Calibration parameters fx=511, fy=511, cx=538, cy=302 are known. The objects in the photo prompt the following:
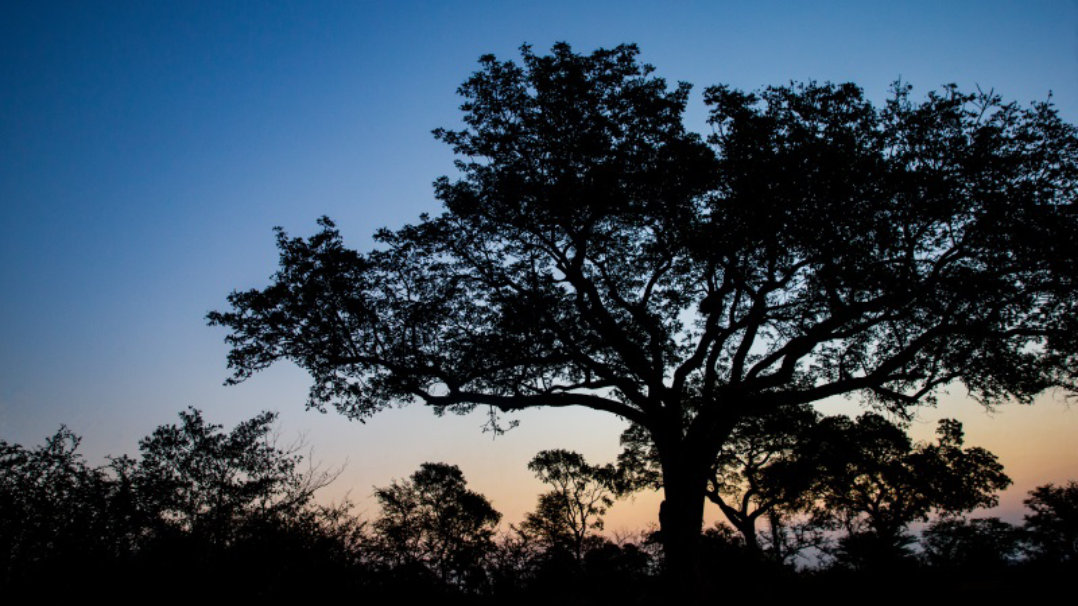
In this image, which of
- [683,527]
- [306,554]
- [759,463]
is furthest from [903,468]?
[306,554]

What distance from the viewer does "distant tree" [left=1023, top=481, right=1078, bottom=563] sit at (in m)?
30.5

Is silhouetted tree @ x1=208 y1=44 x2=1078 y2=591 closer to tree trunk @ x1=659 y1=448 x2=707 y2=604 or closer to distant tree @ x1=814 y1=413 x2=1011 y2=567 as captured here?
tree trunk @ x1=659 y1=448 x2=707 y2=604

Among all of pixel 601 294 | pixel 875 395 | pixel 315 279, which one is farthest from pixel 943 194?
pixel 315 279

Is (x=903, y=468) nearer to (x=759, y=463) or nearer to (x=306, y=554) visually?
(x=759, y=463)

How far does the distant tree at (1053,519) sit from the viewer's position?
3052cm

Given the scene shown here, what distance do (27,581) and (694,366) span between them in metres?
13.8

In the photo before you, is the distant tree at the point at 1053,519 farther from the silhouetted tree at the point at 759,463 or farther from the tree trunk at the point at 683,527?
the tree trunk at the point at 683,527

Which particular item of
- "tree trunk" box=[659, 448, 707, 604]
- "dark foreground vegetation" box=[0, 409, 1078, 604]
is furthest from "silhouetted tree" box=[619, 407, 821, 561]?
"tree trunk" box=[659, 448, 707, 604]

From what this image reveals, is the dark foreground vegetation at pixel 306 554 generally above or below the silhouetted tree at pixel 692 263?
below

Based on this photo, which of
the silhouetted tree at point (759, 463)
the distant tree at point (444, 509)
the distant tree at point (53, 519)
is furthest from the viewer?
the distant tree at point (444, 509)

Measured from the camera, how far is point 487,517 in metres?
45.5

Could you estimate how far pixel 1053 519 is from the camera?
3656 cm

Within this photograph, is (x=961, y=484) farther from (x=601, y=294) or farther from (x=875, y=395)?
(x=601, y=294)

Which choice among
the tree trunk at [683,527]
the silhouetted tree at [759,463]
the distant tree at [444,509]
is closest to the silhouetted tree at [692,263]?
the tree trunk at [683,527]
